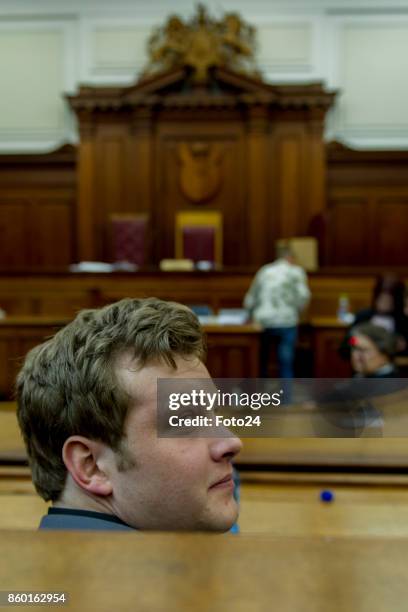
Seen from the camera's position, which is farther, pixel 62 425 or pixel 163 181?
pixel 163 181

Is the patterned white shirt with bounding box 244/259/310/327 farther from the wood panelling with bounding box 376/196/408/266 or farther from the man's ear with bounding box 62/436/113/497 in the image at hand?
the man's ear with bounding box 62/436/113/497

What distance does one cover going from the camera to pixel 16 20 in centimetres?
825

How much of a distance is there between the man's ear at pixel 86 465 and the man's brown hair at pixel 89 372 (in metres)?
0.01

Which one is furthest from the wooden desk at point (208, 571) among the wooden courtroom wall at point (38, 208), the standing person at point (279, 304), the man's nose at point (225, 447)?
the wooden courtroom wall at point (38, 208)

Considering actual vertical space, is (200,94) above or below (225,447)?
above

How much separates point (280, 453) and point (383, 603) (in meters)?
0.60

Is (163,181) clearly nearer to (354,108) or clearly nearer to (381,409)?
(354,108)

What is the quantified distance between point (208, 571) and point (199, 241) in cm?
709

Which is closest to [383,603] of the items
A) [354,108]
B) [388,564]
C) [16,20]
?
[388,564]

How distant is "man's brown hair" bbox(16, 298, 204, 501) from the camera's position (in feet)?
1.87

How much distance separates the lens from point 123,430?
56cm

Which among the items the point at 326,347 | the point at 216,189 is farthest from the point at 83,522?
the point at 216,189

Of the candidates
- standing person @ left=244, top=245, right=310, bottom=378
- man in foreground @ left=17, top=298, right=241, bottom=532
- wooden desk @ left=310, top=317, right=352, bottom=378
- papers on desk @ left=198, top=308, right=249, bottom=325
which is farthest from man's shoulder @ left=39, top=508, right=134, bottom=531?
wooden desk @ left=310, top=317, right=352, bottom=378

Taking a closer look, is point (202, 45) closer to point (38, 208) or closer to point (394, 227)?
point (38, 208)
